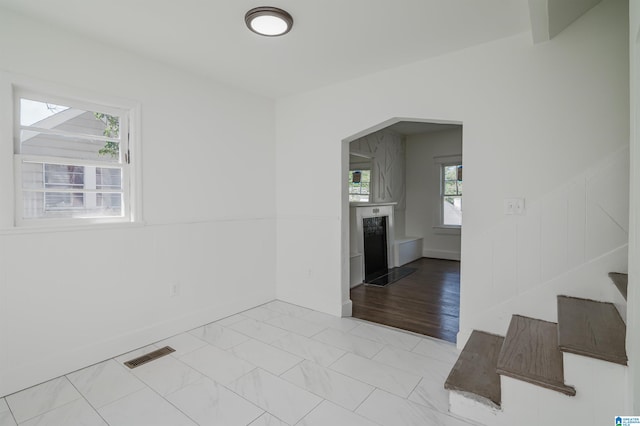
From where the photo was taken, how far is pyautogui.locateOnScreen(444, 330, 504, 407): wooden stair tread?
1.85m

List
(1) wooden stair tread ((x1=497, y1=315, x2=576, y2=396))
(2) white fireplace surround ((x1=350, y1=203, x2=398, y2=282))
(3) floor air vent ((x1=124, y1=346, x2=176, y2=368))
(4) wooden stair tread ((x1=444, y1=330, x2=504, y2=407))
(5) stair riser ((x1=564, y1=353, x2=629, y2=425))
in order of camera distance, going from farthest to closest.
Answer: (2) white fireplace surround ((x1=350, y1=203, x2=398, y2=282))
(3) floor air vent ((x1=124, y1=346, x2=176, y2=368))
(4) wooden stair tread ((x1=444, y1=330, x2=504, y2=407))
(1) wooden stair tread ((x1=497, y1=315, x2=576, y2=396))
(5) stair riser ((x1=564, y1=353, x2=629, y2=425))

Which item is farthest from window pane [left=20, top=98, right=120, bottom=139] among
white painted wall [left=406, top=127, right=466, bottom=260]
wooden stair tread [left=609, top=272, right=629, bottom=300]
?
white painted wall [left=406, top=127, right=466, bottom=260]

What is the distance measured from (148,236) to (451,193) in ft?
19.2

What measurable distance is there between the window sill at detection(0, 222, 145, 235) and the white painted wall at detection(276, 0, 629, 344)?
197cm

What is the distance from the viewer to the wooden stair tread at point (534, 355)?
5.44 feet

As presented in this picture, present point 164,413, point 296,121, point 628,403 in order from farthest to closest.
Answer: point 296,121, point 164,413, point 628,403

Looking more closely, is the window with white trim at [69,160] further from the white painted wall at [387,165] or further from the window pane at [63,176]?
the white painted wall at [387,165]

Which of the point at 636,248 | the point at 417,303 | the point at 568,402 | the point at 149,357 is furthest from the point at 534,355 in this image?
the point at 149,357

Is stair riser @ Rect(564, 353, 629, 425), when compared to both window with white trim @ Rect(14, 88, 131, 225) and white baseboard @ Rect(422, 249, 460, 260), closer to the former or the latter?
window with white trim @ Rect(14, 88, 131, 225)

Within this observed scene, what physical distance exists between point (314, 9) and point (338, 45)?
52 centimetres

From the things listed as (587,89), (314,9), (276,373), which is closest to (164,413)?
(276,373)

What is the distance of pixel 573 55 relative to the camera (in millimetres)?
2215

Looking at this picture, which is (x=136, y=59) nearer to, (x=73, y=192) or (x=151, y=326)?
(x=73, y=192)

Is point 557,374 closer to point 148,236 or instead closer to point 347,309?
point 347,309
